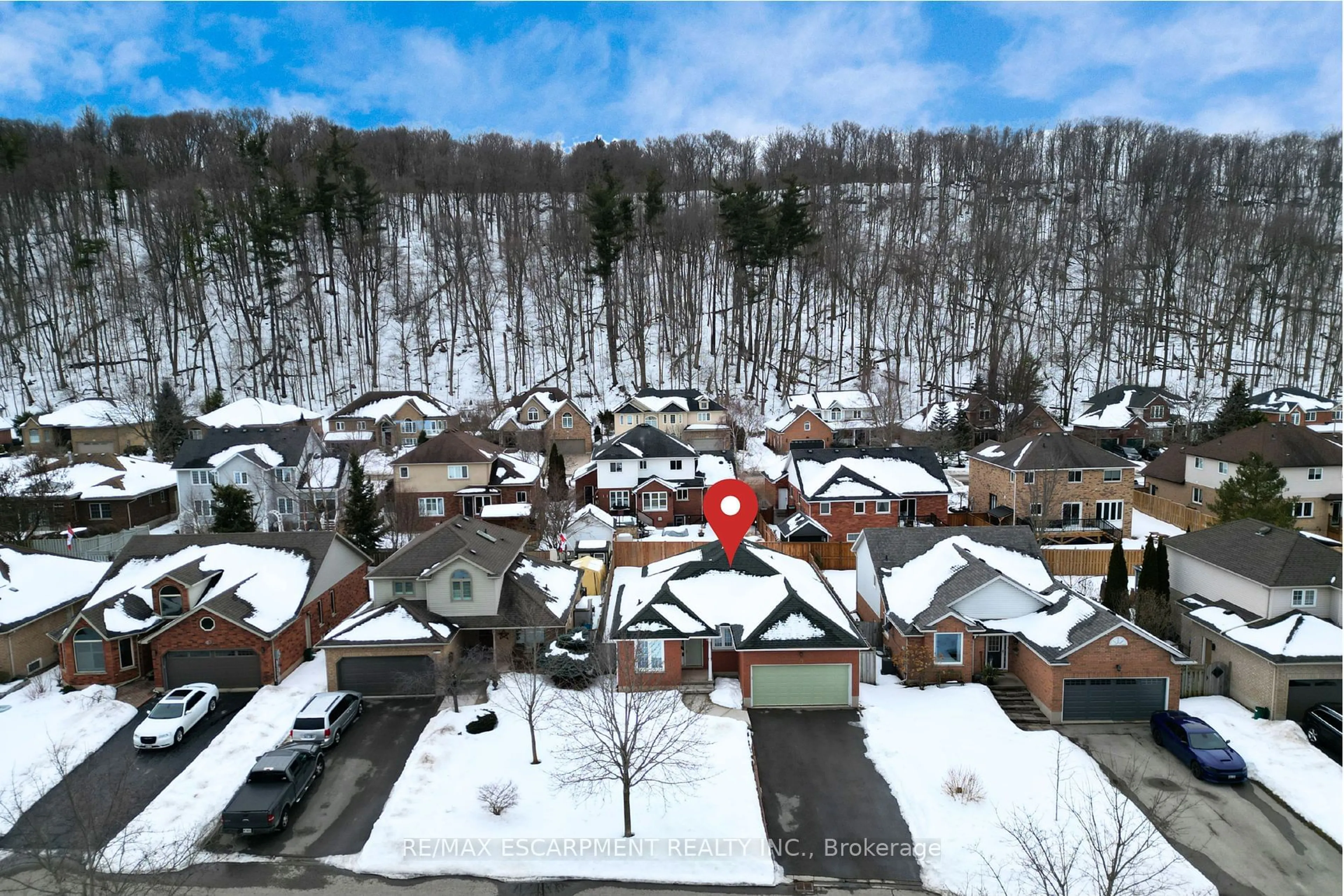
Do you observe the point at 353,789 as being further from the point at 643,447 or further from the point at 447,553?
the point at 643,447

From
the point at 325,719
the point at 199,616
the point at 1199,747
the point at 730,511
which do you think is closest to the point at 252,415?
the point at 199,616

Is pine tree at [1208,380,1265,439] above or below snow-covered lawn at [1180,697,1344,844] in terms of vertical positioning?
above

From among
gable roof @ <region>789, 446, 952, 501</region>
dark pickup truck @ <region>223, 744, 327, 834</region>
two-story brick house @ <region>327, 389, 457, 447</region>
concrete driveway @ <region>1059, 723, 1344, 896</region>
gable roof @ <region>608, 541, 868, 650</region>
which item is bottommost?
concrete driveway @ <region>1059, 723, 1344, 896</region>

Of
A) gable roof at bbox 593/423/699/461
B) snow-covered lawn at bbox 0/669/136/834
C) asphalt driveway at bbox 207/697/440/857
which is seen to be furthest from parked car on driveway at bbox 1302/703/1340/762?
snow-covered lawn at bbox 0/669/136/834

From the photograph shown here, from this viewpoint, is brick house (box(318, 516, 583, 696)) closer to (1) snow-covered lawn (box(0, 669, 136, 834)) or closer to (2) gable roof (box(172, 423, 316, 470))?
(1) snow-covered lawn (box(0, 669, 136, 834))

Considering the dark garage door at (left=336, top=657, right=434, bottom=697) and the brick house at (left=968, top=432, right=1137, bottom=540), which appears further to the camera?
the brick house at (left=968, top=432, right=1137, bottom=540)

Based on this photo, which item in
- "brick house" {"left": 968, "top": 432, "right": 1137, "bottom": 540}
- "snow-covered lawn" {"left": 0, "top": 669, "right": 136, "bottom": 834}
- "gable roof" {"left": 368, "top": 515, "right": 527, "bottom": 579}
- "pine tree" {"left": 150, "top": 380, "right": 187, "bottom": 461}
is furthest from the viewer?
"pine tree" {"left": 150, "top": 380, "right": 187, "bottom": 461}
